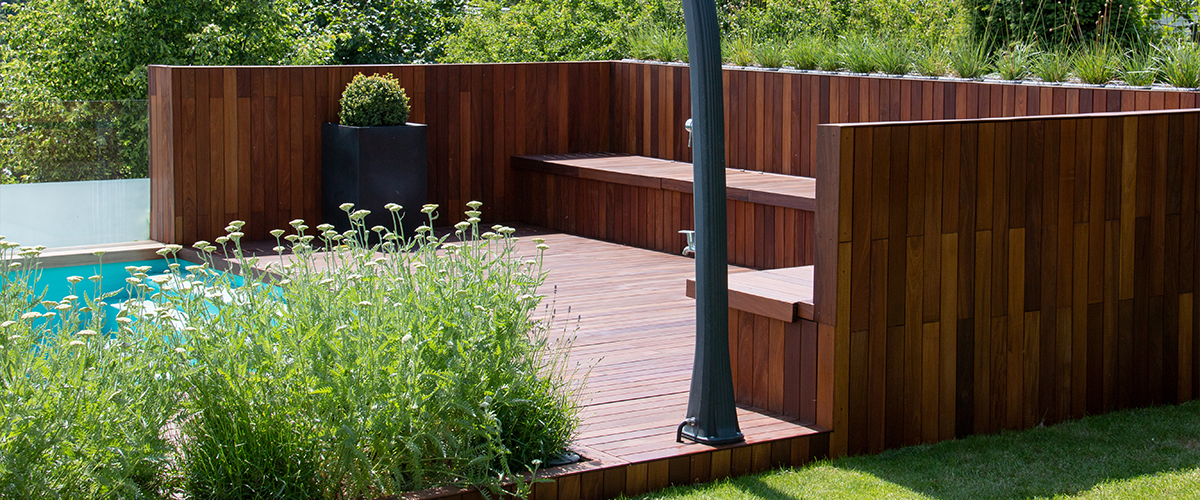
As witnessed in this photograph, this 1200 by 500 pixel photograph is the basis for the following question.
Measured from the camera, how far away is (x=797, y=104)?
7902mm

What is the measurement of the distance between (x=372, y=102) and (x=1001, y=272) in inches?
184

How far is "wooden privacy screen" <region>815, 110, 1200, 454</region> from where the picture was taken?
3.94 metres

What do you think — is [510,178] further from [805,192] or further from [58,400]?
[58,400]

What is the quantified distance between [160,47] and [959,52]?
7205mm

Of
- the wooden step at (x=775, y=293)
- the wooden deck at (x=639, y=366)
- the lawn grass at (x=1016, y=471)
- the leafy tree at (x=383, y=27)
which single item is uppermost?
the leafy tree at (x=383, y=27)

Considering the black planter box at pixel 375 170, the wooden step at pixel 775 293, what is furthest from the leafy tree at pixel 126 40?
the wooden step at pixel 775 293

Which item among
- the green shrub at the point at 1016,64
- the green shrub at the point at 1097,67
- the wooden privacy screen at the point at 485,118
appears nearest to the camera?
the green shrub at the point at 1097,67

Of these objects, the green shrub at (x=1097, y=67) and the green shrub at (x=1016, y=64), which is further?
the green shrub at (x=1016, y=64)

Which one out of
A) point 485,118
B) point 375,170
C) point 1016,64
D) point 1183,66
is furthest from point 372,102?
point 1183,66

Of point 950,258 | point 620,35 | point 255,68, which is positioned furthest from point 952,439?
point 620,35

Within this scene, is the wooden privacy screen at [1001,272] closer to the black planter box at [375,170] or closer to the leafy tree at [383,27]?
the black planter box at [375,170]

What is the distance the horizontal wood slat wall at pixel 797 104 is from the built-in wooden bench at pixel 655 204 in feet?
0.54

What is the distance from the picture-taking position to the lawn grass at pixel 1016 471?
3.67 metres

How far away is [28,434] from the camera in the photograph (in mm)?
2723
